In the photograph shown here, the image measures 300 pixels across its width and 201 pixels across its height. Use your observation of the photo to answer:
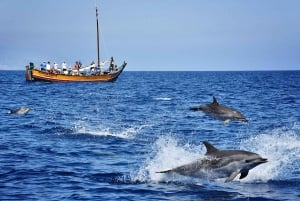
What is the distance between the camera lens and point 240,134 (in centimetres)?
2300

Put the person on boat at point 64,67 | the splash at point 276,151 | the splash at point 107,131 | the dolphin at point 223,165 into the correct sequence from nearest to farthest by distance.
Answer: the dolphin at point 223,165 → the splash at point 276,151 → the splash at point 107,131 → the person on boat at point 64,67

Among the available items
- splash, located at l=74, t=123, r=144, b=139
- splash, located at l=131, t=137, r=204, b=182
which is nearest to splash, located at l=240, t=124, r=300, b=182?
splash, located at l=131, t=137, r=204, b=182

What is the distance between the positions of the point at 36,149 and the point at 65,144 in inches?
57.2

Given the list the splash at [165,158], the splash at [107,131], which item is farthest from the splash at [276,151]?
the splash at [107,131]

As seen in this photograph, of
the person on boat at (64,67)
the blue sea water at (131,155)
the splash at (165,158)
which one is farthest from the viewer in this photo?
the person on boat at (64,67)

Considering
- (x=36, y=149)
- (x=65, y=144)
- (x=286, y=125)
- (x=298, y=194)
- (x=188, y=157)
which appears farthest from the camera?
(x=286, y=125)

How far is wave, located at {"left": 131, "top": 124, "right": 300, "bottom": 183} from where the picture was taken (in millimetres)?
13924

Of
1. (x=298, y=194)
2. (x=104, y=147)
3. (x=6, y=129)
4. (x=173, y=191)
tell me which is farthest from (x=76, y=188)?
(x=6, y=129)

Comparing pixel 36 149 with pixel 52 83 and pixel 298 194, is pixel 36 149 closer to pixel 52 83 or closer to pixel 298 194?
pixel 298 194

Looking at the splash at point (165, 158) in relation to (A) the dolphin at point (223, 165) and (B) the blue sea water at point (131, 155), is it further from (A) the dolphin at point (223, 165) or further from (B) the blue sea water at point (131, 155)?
(A) the dolphin at point (223, 165)

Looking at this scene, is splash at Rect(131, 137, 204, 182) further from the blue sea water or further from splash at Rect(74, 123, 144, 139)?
splash at Rect(74, 123, 144, 139)

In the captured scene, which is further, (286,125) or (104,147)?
(286,125)

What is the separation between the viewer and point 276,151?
62.4ft

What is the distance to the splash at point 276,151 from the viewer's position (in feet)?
46.9
